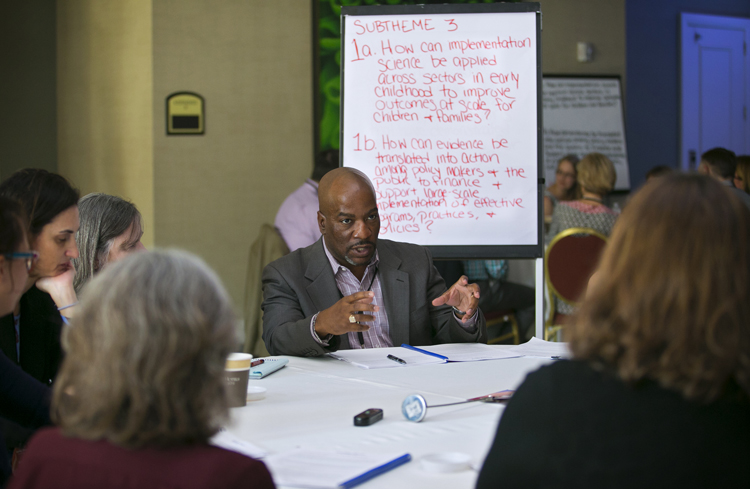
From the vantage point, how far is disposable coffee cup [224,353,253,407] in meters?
1.47

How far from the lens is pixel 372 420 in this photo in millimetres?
1375

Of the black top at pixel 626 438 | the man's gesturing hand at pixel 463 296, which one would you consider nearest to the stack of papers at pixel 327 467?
the black top at pixel 626 438

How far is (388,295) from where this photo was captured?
2.42 meters

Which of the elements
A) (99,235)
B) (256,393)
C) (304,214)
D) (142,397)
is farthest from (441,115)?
(142,397)

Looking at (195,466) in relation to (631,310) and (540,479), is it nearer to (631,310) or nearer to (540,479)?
(540,479)

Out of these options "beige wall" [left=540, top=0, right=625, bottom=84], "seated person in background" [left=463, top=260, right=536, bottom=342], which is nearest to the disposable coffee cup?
"seated person in background" [left=463, top=260, right=536, bottom=342]

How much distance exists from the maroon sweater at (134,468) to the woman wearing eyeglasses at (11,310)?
0.53 m

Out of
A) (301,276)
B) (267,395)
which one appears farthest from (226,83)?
(267,395)

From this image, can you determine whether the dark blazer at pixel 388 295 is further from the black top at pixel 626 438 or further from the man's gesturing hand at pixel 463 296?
the black top at pixel 626 438

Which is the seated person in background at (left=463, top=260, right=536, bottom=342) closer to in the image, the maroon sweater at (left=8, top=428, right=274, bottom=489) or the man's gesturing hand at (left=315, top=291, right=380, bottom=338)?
the man's gesturing hand at (left=315, top=291, right=380, bottom=338)

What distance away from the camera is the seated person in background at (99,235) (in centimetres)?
207

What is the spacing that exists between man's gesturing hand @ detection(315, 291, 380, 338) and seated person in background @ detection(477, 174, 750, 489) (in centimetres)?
106

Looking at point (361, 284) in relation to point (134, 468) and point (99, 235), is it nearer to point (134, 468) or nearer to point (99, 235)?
point (99, 235)

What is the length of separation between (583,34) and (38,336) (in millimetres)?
5136
